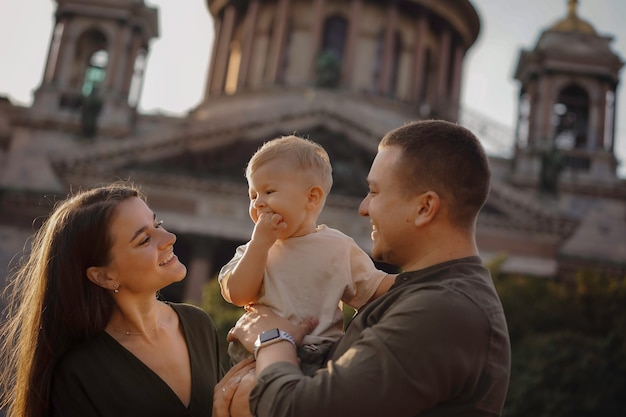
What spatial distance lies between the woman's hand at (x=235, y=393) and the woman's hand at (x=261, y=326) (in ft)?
0.24

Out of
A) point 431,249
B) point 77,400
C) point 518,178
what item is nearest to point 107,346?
point 77,400

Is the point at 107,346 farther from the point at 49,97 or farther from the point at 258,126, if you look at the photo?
the point at 49,97

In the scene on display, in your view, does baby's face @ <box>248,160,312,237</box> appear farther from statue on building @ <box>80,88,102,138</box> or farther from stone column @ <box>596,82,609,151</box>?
stone column @ <box>596,82,609,151</box>

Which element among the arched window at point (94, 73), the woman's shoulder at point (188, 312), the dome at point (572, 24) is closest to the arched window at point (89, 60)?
the arched window at point (94, 73)

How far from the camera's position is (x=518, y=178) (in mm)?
27547

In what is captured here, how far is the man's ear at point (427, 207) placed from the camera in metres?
2.56

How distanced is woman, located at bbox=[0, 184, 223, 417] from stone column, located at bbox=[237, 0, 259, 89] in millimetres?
31624

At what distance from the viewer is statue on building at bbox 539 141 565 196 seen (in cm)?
2633

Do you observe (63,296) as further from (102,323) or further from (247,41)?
(247,41)

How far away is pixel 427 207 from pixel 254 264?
67 centimetres

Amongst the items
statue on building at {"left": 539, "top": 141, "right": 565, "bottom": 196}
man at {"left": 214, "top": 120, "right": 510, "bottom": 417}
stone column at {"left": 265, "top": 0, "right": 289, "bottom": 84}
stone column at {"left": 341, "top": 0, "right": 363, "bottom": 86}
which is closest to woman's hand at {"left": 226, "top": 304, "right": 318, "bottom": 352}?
man at {"left": 214, "top": 120, "right": 510, "bottom": 417}

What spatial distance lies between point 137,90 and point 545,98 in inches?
585

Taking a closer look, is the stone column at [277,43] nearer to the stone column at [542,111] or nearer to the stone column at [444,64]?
the stone column at [444,64]

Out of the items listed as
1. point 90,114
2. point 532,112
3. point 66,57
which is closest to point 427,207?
point 90,114
